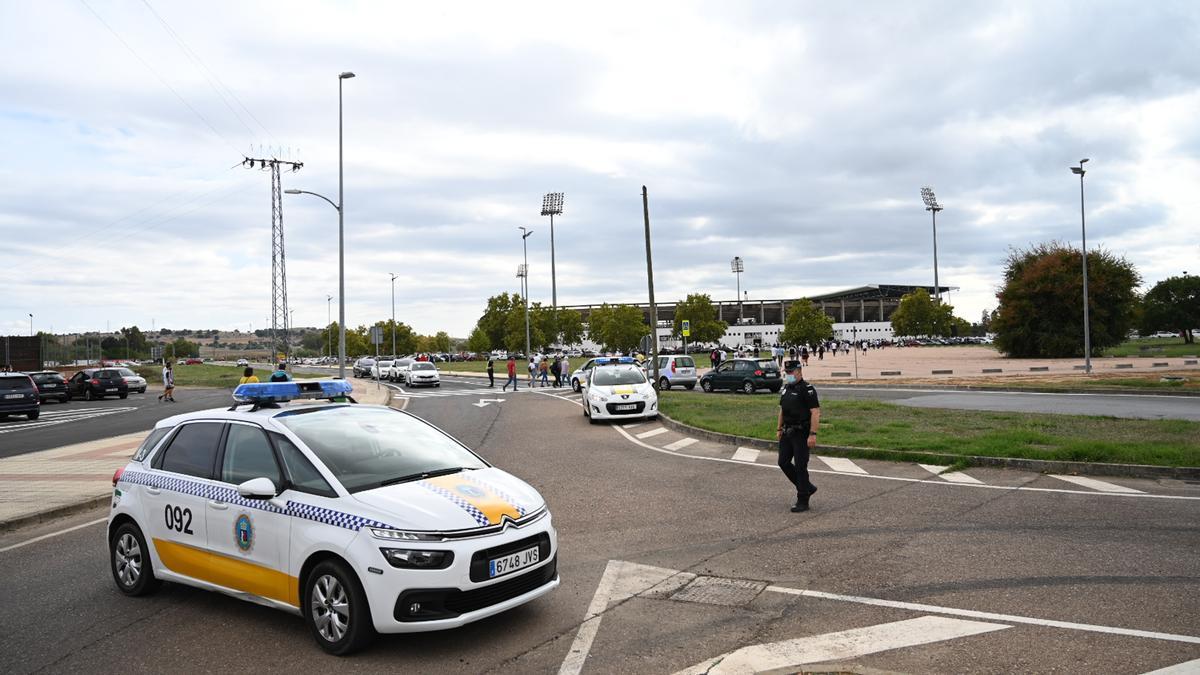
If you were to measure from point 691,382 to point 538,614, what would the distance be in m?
29.2

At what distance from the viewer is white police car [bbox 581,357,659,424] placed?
20.5 meters

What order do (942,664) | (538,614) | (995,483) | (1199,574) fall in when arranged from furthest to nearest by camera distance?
1. (995,483)
2. (1199,574)
3. (538,614)
4. (942,664)

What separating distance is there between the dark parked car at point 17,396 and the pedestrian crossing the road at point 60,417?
1.58 ft

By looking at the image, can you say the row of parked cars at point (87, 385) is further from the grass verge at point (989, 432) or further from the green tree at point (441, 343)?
the green tree at point (441, 343)

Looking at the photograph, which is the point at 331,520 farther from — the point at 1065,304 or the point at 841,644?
the point at 1065,304

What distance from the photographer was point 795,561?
6738mm

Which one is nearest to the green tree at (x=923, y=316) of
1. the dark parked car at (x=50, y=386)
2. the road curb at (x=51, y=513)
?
the dark parked car at (x=50, y=386)

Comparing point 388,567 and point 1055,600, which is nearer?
point 388,567

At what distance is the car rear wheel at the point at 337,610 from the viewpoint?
4.62m

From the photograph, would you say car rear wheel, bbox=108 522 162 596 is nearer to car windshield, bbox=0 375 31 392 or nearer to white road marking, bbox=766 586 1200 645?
white road marking, bbox=766 586 1200 645

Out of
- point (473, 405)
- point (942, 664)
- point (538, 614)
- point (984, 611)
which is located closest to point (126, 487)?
point (538, 614)

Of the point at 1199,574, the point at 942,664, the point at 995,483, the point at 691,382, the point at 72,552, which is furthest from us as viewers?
the point at 691,382

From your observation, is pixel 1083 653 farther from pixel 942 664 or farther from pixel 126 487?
pixel 126 487

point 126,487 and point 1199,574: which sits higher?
point 126,487
